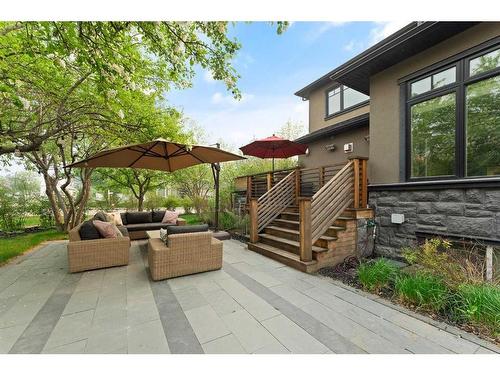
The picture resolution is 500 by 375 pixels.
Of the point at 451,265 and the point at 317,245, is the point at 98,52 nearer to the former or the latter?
the point at 317,245

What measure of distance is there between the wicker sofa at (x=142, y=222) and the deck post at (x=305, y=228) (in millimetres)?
4192

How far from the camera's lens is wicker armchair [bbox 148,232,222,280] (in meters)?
3.48

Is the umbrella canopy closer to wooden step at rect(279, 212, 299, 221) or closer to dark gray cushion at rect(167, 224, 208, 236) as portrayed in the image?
dark gray cushion at rect(167, 224, 208, 236)

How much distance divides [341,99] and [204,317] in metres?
8.82

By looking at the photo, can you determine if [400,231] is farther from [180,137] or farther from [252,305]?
[180,137]

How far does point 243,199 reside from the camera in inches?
376

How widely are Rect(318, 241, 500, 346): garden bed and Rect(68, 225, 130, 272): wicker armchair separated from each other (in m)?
4.18

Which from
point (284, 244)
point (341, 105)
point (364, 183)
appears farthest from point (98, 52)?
point (341, 105)

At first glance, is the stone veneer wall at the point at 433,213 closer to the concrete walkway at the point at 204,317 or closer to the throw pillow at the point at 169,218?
the concrete walkway at the point at 204,317

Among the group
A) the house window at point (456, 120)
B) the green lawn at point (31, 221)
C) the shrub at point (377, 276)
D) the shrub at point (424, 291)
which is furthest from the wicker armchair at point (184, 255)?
the green lawn at point (31, 221)

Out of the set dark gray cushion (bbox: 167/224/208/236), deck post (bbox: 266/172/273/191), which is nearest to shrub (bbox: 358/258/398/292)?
dark gray cushion (bbox: 167/224/208/236)
